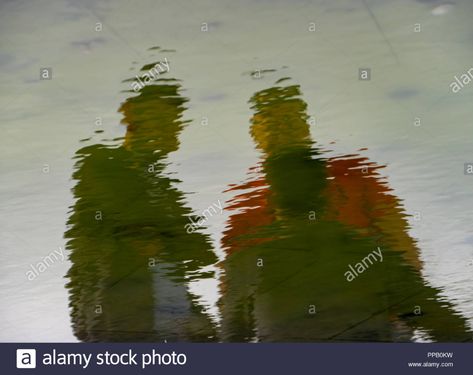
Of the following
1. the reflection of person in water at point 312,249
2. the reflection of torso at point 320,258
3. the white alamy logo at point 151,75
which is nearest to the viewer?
the white alamy logo at point 151,75

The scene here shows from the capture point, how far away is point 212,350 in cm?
1111

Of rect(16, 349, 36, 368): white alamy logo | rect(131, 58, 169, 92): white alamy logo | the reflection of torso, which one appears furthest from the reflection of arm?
rect(16, 349, 36, 368): white alamy logo

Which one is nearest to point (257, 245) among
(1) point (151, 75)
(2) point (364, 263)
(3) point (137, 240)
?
Answer: (2) point (364, 263)

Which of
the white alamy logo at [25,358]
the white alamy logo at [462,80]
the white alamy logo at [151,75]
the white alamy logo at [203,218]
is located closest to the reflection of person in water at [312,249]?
the white alamy logo at [203,218]

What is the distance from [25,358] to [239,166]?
4.01 meters

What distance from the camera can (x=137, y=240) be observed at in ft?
35.0

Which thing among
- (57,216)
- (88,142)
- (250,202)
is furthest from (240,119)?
(57,216)

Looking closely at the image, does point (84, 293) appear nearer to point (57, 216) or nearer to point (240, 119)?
point (57, 216)

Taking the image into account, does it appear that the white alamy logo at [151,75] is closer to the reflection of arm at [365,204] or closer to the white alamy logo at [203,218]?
the white alamy logo at [203,218]

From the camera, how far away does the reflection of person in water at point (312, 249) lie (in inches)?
400

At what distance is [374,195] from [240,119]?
203 centimetres

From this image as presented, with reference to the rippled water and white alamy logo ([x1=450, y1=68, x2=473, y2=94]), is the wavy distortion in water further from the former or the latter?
white alamy logo ([x1=450, y1=68, x2=473, y2=94])

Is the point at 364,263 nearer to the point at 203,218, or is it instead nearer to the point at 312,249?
the point at 312,249

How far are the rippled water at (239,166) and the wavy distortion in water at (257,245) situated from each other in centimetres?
3
